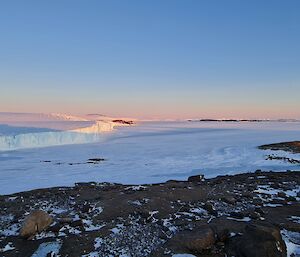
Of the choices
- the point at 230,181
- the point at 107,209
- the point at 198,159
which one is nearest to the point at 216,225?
the point at 107,209

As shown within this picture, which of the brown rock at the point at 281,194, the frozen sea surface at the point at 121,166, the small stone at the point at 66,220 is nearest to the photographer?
the small stone at the point at 66,220

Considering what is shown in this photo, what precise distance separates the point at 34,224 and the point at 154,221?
8.17 feet

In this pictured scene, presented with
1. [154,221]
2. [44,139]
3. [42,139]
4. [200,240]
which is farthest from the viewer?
[44,139]

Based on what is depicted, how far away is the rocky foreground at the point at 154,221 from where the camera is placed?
591 centimetres

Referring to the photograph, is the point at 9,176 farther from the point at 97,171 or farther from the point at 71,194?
the point at 71,194

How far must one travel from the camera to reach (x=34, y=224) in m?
6.77

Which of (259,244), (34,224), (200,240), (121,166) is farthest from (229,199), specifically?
(121,166)

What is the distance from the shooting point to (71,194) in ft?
33.1

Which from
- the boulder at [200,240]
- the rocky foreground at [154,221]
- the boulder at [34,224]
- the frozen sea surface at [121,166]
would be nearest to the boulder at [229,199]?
the rocky foreground at [154,221]

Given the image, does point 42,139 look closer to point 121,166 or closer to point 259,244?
point 121,166

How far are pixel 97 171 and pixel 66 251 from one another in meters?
10.4

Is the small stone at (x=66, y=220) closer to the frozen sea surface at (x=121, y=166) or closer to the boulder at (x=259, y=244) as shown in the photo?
the boulder at (x=259, y=244)

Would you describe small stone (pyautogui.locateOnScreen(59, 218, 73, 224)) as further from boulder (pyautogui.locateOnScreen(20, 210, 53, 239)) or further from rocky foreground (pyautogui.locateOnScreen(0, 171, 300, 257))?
boulder (pyautogui.locateOnScreen(20, 210, 53, 239))

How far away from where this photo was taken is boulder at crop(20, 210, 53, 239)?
21.8 feet
